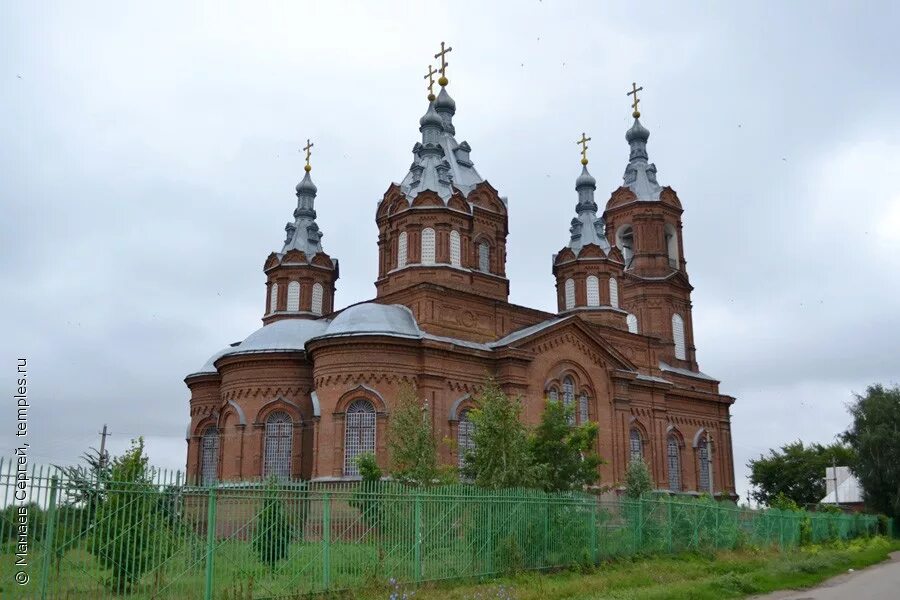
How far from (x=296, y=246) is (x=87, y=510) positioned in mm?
28290

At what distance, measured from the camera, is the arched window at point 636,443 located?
35.2 m

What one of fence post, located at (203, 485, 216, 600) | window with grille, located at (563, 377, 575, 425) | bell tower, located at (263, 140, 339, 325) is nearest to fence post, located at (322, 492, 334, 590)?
fence post, located at (203, 485, 216, 600)

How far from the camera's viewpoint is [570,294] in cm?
3706

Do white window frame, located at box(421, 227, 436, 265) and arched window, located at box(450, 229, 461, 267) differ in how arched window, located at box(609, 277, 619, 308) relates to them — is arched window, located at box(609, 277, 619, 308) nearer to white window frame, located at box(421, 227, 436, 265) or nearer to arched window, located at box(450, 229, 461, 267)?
arched window, located at box(450, 229, 461, 267)

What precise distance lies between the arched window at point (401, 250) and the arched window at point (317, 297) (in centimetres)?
707

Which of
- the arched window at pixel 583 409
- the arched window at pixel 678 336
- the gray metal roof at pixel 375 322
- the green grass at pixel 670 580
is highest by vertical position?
the arched window at pixel 678 336

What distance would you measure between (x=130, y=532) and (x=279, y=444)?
59.1 ft

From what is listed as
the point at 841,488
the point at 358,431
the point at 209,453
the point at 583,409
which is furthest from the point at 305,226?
the point at 841,488

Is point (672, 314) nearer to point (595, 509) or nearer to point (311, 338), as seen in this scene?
point (311, 338)

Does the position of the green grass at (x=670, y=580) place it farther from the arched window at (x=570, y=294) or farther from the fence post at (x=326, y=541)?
the arched window at (x=570, y=294)

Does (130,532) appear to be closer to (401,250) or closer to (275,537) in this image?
(275,537)

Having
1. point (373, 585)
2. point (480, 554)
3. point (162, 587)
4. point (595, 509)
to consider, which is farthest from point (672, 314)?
point (162, 587)

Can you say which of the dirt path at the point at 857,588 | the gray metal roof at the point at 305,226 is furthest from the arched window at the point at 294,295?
the dirt path at the point at 857,588

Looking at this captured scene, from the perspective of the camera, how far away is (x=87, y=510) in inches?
425
